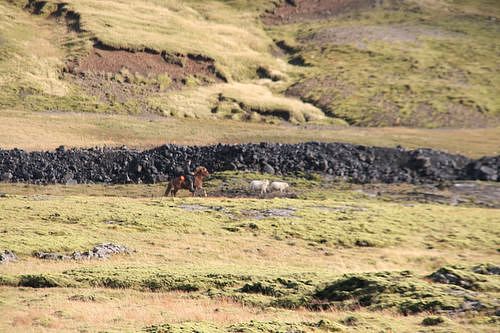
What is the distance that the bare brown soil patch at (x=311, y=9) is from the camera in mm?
181875

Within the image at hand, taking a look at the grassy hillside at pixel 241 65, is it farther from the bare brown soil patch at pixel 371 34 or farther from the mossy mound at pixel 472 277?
the mossy mound at pixel 472 277

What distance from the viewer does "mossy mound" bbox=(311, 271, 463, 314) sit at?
21469mm

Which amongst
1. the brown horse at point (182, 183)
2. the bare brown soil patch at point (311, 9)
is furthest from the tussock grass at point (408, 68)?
the brown horse at point (182, 183)

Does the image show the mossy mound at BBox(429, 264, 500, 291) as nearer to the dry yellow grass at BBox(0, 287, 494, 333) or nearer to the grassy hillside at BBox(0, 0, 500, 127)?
the dry yellow grass at BBox(0, 287, 494, 333)

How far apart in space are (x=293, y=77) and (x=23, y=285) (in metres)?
104

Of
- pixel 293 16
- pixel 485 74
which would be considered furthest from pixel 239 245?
pixel 293 16

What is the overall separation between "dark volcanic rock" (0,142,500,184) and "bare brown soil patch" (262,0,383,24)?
116m

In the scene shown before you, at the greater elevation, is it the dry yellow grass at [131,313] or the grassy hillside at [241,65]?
the grassy hillside at [241,65]

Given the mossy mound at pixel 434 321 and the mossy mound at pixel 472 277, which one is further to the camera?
the mossy mound at pixel 472 277

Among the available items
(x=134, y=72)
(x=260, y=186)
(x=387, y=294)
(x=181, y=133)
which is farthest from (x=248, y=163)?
(x=134, y=72)

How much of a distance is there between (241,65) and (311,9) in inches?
2797

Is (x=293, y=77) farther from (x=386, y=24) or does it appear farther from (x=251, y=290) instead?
(x=251, y=290)

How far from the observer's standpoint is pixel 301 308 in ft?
78.0

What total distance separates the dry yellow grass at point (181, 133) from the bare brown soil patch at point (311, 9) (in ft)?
301
